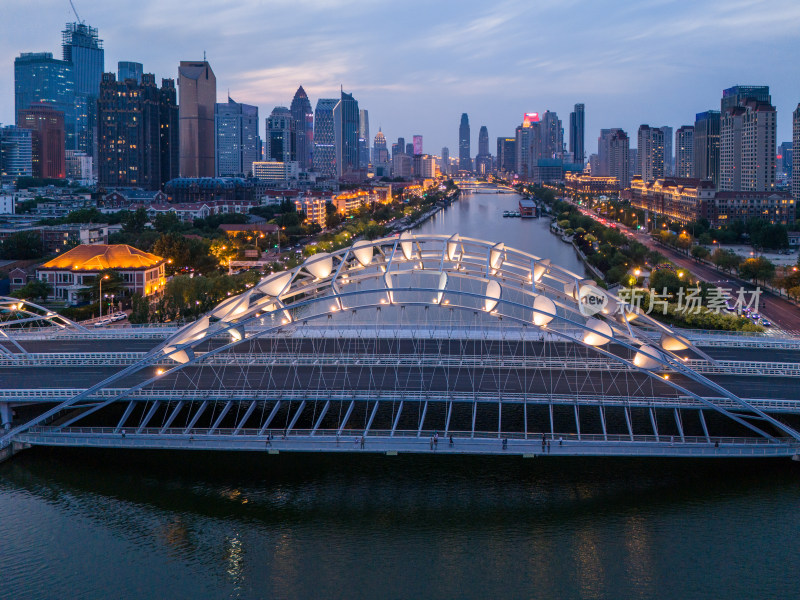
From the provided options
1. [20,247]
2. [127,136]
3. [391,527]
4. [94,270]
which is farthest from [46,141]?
[391,527]

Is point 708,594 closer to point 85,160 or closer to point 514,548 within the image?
point 514,548

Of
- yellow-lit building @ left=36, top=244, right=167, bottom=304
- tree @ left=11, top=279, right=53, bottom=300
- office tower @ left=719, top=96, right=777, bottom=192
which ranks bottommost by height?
tree @ left=11, top=279, right=53, bottom=300

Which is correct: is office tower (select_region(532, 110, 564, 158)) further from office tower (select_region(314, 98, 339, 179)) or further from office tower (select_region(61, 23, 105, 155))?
office tower (select_region(61, 23, 105, 155))

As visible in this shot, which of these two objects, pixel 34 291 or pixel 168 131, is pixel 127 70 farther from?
pixel 34 291

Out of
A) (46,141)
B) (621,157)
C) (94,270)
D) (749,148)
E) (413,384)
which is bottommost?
(413,384)

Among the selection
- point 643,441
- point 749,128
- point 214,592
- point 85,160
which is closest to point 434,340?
point 643,441

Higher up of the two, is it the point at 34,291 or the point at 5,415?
the point at 34,291

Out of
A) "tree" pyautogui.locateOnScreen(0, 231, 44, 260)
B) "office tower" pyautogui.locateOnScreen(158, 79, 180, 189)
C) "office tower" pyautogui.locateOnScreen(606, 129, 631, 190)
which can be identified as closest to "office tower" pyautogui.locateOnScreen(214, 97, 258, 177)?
"office tower" pyautogui.locateOnScreen(158, 79, 180, 189)
